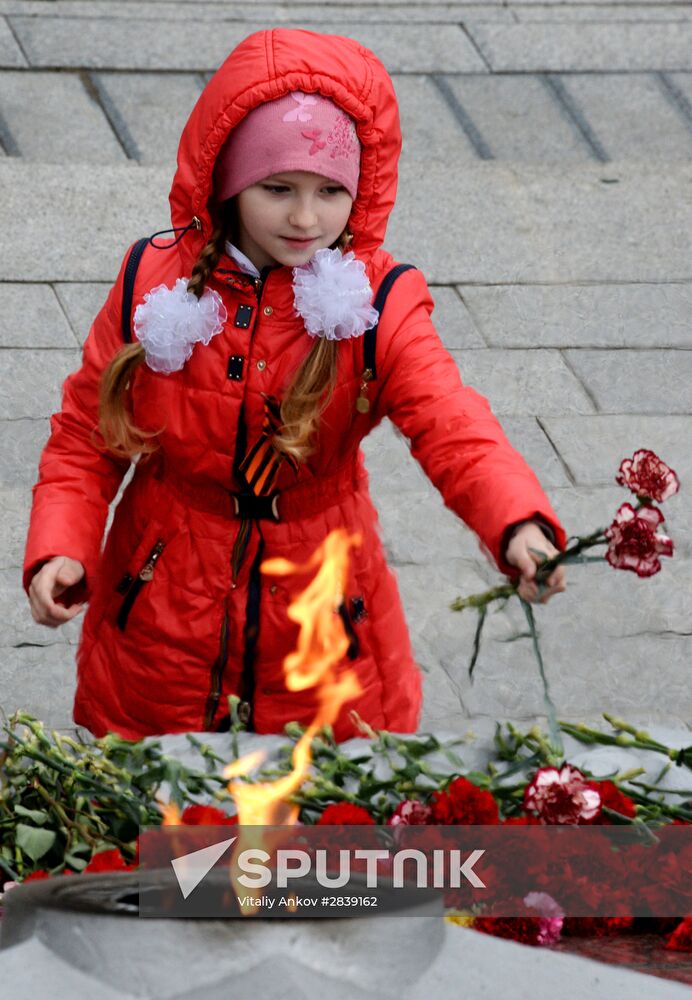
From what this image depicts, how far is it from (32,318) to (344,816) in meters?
3.53

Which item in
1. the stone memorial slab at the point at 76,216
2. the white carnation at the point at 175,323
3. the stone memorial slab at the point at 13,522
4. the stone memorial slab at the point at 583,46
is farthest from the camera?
the stone memorial slab at the point at 583,46

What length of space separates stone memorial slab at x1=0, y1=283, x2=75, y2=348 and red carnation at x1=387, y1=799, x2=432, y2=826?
3.36 m

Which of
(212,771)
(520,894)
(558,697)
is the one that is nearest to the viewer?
(520,894)

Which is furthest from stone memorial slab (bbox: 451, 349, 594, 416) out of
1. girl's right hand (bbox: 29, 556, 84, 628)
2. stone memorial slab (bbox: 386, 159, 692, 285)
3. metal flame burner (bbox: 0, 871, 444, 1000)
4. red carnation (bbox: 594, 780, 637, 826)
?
metal flame burner (bbox: 0, 871, 444, 1000)

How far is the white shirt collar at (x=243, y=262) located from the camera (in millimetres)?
2559

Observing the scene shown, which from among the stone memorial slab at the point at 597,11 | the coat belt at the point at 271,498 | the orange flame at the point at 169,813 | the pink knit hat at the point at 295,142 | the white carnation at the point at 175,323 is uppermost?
the stone memorial slab at the point at 597,11

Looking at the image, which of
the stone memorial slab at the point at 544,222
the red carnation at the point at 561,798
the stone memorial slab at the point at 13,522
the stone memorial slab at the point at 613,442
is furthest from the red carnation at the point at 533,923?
the stone memorial slab at the point at 544,222

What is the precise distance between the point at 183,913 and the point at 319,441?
1276 millimetres

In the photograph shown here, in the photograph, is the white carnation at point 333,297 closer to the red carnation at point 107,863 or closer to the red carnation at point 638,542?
the red carnation at point 638,542

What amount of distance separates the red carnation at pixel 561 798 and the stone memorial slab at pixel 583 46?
5.27m

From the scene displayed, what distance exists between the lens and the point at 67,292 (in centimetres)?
534

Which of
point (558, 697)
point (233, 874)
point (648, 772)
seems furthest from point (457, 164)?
point (233, 874)

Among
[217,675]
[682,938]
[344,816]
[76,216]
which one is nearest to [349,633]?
[217,675]

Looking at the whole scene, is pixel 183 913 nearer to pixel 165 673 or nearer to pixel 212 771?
pixel 212 771
